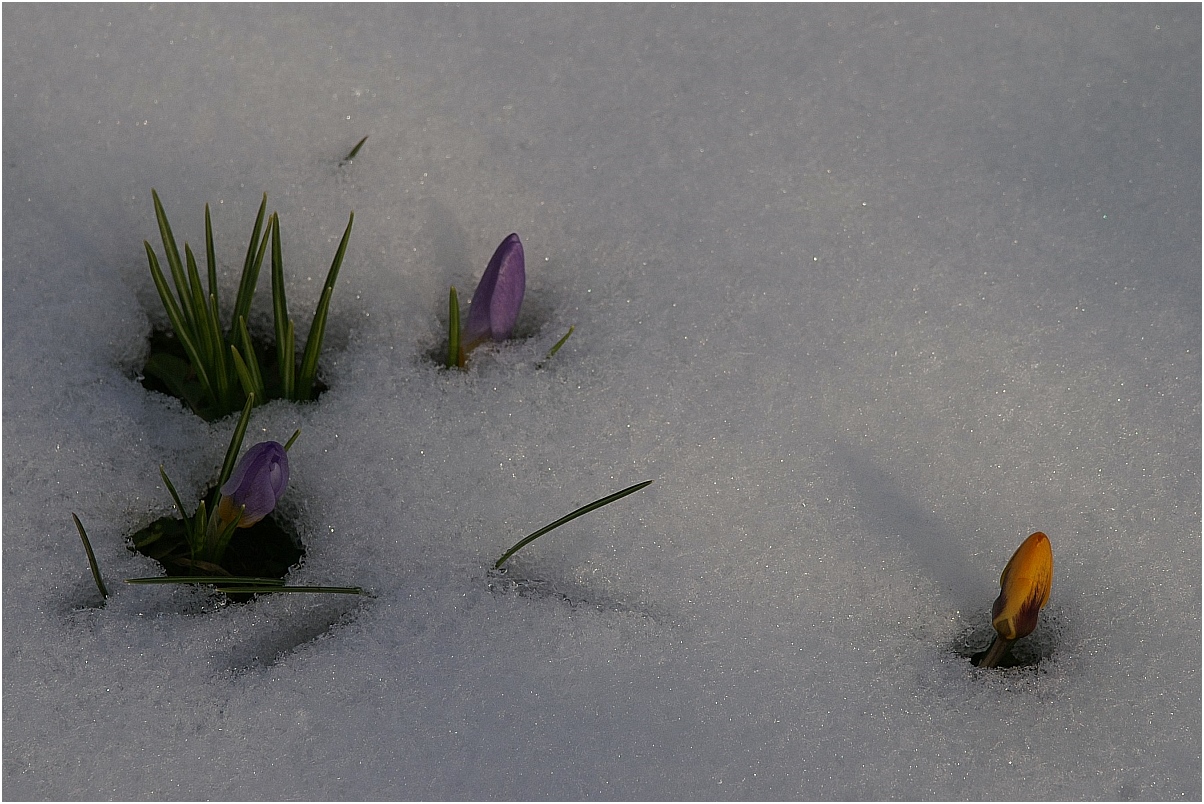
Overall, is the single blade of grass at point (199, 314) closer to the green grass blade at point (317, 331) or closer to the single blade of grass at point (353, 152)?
the green grass blade at point (317, 331)

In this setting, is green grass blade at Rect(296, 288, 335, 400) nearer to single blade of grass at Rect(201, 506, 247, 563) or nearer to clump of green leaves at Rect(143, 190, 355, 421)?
clump of green leaves at Rect(143, 190, 355, 421)

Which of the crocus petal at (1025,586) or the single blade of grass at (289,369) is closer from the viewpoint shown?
the crocus petal at (1025,586)

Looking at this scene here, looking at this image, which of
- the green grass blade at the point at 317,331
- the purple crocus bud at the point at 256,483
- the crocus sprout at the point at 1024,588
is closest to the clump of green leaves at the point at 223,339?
the green grass blade at the point at 317,331

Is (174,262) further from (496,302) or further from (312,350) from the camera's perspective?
(496,302)

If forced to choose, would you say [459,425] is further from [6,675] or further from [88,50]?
[88,50]

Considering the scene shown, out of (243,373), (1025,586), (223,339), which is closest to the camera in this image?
(1025,586)

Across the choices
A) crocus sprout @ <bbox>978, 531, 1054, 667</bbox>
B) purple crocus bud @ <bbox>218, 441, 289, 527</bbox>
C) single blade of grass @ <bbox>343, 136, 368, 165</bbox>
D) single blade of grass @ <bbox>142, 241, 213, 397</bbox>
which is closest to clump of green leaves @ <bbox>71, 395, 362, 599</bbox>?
purple crocus bud @ <bbox>218, 441, 289, 527</bbox>

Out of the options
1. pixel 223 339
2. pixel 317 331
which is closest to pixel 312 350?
pixel 317 331
